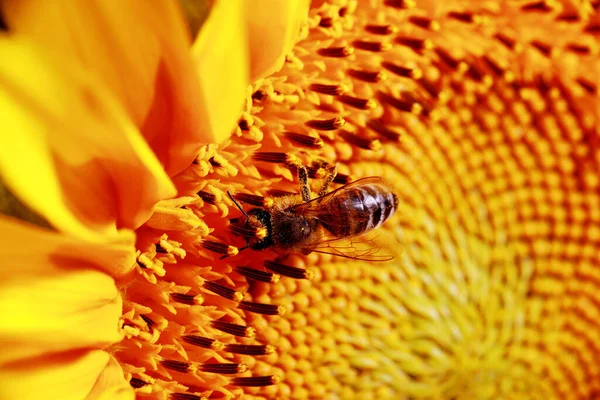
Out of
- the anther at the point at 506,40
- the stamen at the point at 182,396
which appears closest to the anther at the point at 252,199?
the stamen at the point at 182,396

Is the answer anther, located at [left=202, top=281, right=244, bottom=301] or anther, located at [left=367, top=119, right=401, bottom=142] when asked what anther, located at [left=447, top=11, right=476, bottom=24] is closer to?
anther, located at [left=367, top=119, right=401, bottom=142]

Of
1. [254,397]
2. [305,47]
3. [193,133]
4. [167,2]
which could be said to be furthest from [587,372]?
[167,2]

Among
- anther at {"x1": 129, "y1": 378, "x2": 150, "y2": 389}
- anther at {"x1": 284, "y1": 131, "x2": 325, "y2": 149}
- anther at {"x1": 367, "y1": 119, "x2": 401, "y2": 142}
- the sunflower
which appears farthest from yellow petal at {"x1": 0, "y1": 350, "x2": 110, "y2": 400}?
anther at {"x1": 367, "y1": 119, "x2": 401, "y2": 142}

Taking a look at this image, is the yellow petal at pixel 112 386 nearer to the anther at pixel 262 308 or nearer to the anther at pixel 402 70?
the anther at pixel 262 308

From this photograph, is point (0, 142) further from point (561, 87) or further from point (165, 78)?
point (561, 87)

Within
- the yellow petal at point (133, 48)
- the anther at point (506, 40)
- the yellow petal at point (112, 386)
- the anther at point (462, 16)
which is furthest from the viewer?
the anther at point (506, 40)

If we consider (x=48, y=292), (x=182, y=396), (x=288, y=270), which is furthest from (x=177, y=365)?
(x=48, y=292)
